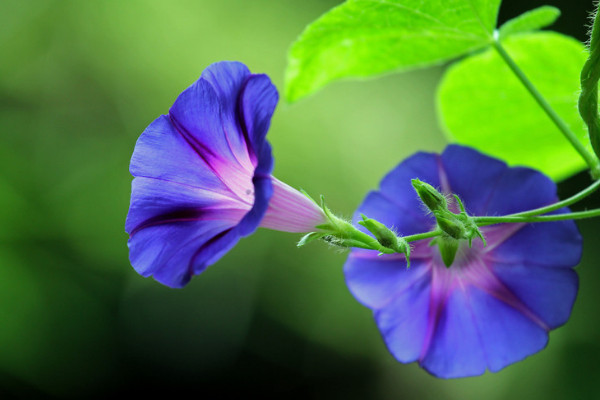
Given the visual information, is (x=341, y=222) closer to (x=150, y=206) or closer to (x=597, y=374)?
(x=150, y=206)

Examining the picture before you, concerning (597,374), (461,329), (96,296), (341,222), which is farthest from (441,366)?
(96,296)

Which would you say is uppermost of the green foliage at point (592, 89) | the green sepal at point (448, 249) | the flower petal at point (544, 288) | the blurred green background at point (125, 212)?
the green foliage at point (592, 89)

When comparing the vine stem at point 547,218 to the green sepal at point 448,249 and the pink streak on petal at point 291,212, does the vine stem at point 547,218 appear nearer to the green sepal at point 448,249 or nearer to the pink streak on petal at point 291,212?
the green sepal at point 448,249

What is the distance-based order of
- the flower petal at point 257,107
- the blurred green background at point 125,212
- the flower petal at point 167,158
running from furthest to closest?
1. the blurred green background at point 125,212
2. the flower petal at point 167,158
3. the flower petal at point 257,107

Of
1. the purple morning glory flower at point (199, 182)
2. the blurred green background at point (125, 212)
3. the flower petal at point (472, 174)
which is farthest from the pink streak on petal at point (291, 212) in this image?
the blurred green background at point (125, 212)

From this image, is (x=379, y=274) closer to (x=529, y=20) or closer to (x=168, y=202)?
(x=168, y=202)

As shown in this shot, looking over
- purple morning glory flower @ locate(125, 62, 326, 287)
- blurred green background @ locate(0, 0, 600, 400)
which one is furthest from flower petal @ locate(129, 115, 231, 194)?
blurred green background @ locate(0, 0, 600, 400)
